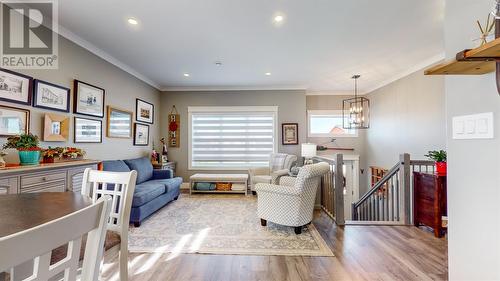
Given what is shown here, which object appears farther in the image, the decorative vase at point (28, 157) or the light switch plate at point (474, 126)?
the decorative vase at point (28, 157)

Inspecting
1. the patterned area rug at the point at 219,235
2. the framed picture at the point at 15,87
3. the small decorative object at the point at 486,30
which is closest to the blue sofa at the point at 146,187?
the patterned area rug at the point at 219,235

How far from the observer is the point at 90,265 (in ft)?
1.94

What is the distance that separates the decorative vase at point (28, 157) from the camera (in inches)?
84.9

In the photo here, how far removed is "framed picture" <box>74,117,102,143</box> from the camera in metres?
3.20

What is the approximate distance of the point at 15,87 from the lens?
2359 mm

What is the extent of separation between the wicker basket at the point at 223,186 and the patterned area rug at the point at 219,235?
1029 millimetres

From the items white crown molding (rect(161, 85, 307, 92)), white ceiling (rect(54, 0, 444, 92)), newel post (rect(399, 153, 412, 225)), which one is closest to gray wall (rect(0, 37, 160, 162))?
white ceiling (rect(54, 0, 444, 92))

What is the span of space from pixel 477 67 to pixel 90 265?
A: 1660 mm

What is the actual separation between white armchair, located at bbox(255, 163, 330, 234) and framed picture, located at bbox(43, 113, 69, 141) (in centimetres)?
271

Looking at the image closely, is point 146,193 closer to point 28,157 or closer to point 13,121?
point 28,157

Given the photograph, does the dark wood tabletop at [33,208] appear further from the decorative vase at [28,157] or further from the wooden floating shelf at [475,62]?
the wooden floating shelf at [475,62]

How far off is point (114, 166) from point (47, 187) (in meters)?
1.27

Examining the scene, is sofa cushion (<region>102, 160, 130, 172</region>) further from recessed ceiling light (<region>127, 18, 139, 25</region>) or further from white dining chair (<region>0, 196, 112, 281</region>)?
white dining chair (<region>0, 196, 112, 281</region>)

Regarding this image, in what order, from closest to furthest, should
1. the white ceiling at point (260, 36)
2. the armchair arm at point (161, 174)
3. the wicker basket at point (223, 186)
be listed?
the white ceiling at point (260, 36), the armchair arm at point (161, 174), the wicker basket at point (223, 186)
